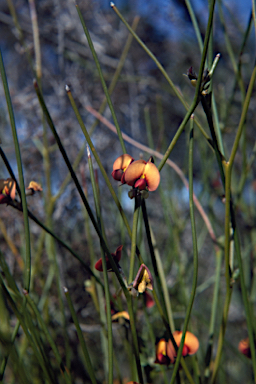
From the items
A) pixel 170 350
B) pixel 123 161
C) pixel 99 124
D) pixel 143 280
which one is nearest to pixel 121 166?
pixel 123 161

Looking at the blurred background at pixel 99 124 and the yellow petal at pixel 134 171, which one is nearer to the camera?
the yellow petal at pixel 134 171

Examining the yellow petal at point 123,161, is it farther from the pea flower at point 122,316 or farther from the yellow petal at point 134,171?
the pea flower at point 122,316

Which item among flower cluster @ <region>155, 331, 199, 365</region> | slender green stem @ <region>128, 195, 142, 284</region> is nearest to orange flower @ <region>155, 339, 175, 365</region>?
flower cluster @ <region>155, 331, 199, 365</region>

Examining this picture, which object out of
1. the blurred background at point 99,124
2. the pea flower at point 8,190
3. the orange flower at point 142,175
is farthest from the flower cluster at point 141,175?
the blurred background at point 99,124

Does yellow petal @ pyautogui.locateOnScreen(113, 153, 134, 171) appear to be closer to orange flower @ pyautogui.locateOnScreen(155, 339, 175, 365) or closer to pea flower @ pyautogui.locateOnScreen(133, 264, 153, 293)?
pea flower @ pyautogui.locateOnScreen(133, 264, 153, 293)

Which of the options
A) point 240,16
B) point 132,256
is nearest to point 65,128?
point 132,256

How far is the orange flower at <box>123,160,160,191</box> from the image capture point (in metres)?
0.28

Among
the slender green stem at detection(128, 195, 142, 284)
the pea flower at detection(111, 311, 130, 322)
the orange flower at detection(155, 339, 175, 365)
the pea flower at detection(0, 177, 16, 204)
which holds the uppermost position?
the pea flower at detection(0, 177, 16, 204)

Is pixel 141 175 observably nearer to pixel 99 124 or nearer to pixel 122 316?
pixel 122 316

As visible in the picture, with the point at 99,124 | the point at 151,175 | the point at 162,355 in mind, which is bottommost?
the point at 162,355

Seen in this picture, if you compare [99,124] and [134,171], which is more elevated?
[99,124]

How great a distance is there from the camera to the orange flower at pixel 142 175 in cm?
28

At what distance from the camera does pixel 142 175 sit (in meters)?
0.29

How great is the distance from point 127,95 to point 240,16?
3.04 ft
